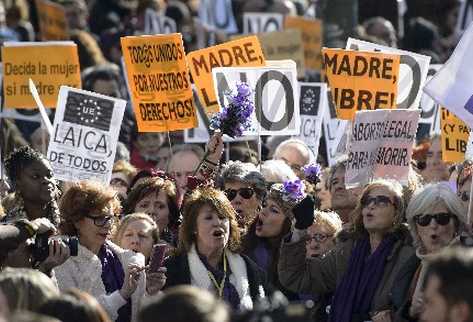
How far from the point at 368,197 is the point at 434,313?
3.41 metres

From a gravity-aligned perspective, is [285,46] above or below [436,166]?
above

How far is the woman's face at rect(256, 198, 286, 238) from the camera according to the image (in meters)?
→ 10.5

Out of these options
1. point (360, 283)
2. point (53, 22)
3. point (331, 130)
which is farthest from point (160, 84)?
point (53, 22)

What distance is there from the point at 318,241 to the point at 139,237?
129cm

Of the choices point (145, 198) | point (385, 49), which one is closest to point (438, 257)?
point (145, 198)

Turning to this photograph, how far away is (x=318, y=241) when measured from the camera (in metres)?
11.0

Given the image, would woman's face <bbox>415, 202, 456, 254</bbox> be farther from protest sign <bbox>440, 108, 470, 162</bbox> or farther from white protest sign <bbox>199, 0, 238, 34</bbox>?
white protest sign <bbox>199, 0, 238, 34</bbox>

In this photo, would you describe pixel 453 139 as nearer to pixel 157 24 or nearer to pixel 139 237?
pixel 139 237

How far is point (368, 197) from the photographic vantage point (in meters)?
9.89

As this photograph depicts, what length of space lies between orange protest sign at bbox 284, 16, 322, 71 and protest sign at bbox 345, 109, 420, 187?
6.58 m

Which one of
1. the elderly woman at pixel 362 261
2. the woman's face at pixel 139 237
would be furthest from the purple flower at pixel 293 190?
the woman's face at pixel 139 237

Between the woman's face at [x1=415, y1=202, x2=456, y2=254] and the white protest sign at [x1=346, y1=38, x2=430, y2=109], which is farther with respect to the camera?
the white protest sign at [x1=346, y1=38, x2=430, y2=109]

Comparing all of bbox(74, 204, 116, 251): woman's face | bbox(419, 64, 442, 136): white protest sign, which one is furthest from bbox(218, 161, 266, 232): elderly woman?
bbox(419, 64, 442, 136): white protest sign

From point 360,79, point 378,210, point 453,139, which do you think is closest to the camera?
point 378,210
